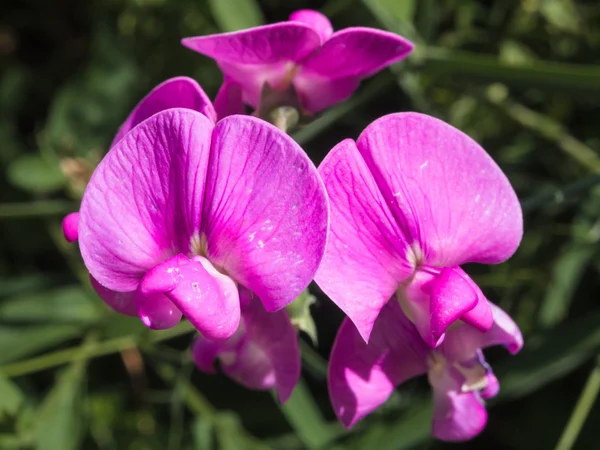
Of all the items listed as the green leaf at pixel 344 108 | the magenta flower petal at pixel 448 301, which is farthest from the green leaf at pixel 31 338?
the magenta flower petal at pixel 448 301

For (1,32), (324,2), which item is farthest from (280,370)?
(1,32)

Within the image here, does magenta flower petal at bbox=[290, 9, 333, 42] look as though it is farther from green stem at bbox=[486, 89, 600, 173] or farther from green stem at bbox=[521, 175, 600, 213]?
green stem at bbox=[486, 89, 600, 173]

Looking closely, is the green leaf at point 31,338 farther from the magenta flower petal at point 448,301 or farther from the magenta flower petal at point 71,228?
the magenta flower petal at point 448,301

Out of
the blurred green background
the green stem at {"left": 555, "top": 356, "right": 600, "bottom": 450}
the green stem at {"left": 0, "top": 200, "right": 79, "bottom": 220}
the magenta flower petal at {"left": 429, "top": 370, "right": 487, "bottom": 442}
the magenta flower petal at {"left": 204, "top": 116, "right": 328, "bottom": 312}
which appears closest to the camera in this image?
the magenta flower petal at {"left": 204, "top": 116, "right": 328, "bottom": 312}

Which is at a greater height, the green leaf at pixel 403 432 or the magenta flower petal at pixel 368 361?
the magenta flower petal at pixel 368 361

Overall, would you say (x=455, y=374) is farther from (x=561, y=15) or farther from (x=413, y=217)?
(x=561, y=15)

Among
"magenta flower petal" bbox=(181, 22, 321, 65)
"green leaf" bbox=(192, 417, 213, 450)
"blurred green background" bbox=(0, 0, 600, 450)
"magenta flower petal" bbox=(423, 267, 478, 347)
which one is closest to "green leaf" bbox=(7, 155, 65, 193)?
"blurred green background" bbox=(0, 0, 600, 450)
